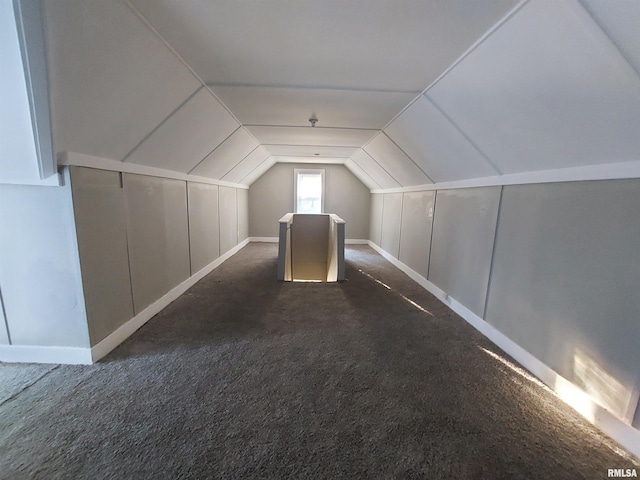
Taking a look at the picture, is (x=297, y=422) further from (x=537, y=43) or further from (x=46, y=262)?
(x=537, y=43)

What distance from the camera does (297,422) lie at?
4.83ft

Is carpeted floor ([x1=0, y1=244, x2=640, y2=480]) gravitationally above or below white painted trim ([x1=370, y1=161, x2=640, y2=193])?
below

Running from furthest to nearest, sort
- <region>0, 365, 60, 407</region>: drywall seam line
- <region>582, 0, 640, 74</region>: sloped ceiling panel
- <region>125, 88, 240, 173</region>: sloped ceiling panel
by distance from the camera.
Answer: <region>125, 88, 240, 173</region>: sloped ceiling panel
<region>0, 365, 60, 407</region>: drywall seam line
<region>582, 0, 640, 74</region>: sloped ceiling panel

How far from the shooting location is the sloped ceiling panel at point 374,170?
16.5ft

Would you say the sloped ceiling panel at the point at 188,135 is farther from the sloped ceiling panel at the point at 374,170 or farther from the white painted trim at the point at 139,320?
the sloped ceiling panel at the point at 374,170

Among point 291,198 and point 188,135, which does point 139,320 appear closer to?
point 188,135

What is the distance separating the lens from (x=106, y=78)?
153 centimetres

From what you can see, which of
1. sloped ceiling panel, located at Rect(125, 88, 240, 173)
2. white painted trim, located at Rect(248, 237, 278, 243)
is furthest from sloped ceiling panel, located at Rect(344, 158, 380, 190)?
sloped ceiling panel, located at Rect(125, 88, 240, 173)

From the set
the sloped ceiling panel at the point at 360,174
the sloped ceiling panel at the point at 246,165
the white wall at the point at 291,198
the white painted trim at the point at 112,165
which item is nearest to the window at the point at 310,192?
the white wall at the point at 291,198

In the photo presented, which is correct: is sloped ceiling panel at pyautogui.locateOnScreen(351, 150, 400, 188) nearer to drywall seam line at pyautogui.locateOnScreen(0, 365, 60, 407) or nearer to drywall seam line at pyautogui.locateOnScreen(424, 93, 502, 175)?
drywall seam line at pyautogui.locateOnScreen(424, 93, 502, 175)

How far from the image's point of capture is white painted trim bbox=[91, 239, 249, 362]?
2008 mm

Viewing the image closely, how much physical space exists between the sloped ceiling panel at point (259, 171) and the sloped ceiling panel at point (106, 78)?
158 inches

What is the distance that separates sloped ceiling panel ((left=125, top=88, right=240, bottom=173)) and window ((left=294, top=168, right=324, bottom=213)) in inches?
151

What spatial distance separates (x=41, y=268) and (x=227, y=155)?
2.67m
